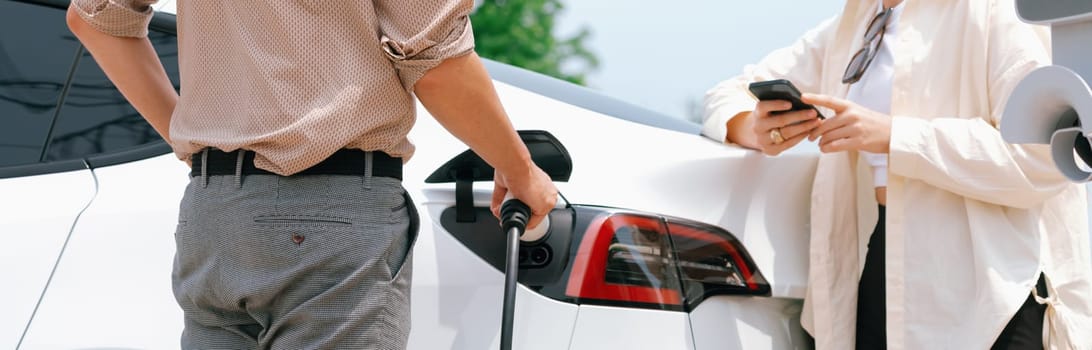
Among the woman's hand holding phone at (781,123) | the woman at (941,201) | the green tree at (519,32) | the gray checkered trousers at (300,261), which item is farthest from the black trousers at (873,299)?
the green tree at (519,32)

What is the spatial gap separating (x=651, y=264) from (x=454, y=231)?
371 mm

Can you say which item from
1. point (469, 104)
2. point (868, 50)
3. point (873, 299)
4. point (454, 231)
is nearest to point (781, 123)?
point (868, 50)

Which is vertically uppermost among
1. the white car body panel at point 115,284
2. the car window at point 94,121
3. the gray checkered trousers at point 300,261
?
the gray checkered trousers at point 300,261

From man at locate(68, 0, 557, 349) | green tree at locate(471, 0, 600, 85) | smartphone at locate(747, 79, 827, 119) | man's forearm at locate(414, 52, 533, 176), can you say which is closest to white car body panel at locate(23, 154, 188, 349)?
man at locate(68, 0, 557, 349)

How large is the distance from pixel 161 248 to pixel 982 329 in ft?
4.95

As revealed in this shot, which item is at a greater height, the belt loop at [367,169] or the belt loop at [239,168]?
the belt loop at [367,169]

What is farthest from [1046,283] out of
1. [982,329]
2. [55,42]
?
[55,42]

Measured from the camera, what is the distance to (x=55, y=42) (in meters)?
2.21

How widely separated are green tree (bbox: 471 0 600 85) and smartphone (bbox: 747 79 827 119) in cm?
1494

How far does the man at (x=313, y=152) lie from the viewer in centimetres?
165

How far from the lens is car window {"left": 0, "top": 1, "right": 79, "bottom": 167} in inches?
83.6

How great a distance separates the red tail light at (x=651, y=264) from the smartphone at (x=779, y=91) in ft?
0.92

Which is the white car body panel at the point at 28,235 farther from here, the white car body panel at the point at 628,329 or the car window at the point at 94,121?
the white car body panel at the point at 628,329

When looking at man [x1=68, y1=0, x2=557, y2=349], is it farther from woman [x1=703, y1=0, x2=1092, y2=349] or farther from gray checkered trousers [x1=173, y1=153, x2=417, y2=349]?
woman [x1=703, y1=0, x2=1092, y2=349]
